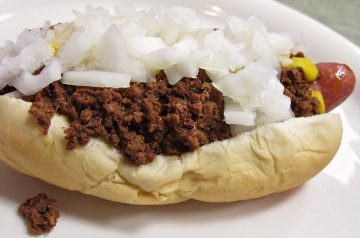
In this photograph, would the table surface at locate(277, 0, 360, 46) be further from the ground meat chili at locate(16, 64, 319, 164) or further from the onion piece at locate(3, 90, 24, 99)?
the onion piece at locate(3, 90, 24, 99)

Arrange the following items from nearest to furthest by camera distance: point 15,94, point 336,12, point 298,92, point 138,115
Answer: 1. point 138,115
2. point 15,94
3. point 298,92
4. point 336,12

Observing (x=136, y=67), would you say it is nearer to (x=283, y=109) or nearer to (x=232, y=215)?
(x=283, y=109)

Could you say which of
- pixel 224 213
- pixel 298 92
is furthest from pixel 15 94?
pixel 298 92

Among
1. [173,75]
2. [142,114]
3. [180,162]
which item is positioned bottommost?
[180,162]

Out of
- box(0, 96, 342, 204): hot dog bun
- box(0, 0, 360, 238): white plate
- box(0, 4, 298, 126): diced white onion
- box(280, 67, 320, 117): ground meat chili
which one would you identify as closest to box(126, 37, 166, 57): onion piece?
box(0, 4, 298, 126): diced white onion

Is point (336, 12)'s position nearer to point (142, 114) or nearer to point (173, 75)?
point (173, 75)

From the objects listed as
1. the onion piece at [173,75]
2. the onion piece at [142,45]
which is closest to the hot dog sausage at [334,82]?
the onion piece at [173,75]

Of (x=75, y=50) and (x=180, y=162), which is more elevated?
(x=75, y=50)

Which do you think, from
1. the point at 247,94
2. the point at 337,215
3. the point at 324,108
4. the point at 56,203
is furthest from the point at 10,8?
the point at 337,215
